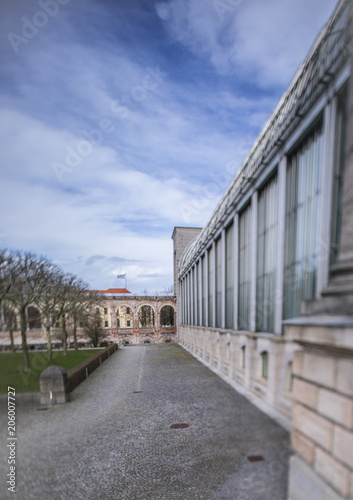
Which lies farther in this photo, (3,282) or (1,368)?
(3,282)

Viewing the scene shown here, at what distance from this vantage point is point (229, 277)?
1401cm

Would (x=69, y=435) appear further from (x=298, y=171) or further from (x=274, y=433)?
(x=298, y=171)

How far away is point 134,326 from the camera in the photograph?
4550 cm

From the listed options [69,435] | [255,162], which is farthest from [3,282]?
[255,162]

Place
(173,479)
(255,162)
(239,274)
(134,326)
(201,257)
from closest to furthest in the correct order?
(173,479) < (255,162) < (239,274) < (201,257) < (134,326)

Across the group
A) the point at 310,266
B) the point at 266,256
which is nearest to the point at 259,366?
the point at 266,256

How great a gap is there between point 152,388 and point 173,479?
784cm

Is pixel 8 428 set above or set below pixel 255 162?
below

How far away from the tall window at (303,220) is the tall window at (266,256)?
1408 millimetres

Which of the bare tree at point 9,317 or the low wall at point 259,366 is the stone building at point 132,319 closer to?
the low wall at point 259,366

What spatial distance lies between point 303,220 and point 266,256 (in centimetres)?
309

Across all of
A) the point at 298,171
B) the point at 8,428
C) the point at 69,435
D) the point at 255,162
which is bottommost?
the point at 69,435

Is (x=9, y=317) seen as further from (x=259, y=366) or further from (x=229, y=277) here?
(x=229, y=277)

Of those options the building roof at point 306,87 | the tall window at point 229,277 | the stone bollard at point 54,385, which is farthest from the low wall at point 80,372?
the building roof at point 306,87
